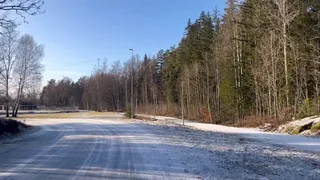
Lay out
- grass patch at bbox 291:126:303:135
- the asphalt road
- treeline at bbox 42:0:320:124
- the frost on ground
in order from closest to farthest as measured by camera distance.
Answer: the asphalt road, the frost on ground, grass patch at bbox 291:126:303:135, treeline at bbox 42:0:320:124

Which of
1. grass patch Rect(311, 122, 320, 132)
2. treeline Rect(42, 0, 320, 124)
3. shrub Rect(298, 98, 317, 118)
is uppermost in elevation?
treeline Rect(42, 0, 320, 124)

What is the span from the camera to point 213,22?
56.9 m

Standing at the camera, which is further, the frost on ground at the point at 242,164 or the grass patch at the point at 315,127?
the grass patch at the point at 315,127

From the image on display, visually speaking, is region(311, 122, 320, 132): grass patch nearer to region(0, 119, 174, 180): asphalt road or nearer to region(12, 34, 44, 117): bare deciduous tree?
region(0, 119, 174, 180): asphalt road

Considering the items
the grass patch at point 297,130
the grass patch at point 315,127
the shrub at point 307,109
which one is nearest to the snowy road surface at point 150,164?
the grass patch at point 315,127

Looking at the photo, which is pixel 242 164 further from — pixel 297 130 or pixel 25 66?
pixel 25 66

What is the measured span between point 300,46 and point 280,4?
4264mm

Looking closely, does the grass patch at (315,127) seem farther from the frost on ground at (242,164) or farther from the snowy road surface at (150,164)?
the frost on ground at (242,164)

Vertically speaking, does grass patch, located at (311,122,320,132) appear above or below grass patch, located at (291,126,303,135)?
above

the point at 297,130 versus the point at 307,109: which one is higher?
the point at 307,109

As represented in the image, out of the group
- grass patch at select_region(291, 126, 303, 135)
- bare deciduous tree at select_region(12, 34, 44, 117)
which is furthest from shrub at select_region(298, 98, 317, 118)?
bare deciduous tree at select_region(12, 34, 44, 117)

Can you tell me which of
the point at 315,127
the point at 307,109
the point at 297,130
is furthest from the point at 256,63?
the point at 315,127

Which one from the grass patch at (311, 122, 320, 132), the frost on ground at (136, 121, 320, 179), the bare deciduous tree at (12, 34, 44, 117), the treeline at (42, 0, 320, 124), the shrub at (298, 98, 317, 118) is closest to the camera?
the frost on ground at (136, 121, 320, 179)

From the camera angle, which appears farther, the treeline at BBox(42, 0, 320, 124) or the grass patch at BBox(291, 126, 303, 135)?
the treeline at BBox(42, 0, 320, 124)
